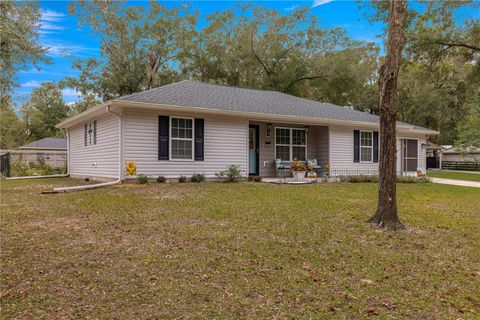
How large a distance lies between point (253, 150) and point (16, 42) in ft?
28.4

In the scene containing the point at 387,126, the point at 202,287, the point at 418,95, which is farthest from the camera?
the point at 418,95

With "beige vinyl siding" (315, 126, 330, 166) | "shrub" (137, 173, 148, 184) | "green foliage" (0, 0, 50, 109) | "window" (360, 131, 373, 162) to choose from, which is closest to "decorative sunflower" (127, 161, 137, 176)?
"shrub" (137, 173, 148, 184)

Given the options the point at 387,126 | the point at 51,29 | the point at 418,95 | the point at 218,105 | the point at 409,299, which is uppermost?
the point at 418,95

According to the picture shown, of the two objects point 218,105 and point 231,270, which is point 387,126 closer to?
point 231,270

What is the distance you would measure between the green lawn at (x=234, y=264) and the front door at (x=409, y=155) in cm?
1096

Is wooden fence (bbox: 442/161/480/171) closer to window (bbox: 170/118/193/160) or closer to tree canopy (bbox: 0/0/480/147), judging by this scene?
tree canopy (bbox: 0/0/480/147)

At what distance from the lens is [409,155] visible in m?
16.7

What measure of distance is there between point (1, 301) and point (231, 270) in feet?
6.18

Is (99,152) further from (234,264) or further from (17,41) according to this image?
(234,264)

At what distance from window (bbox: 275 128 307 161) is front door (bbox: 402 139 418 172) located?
554 cm

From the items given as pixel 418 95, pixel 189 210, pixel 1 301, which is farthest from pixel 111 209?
pixel 418 95

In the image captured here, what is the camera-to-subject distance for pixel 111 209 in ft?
20.5

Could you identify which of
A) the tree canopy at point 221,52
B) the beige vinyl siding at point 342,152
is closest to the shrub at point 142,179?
the beige vinyl siding at point 342,152

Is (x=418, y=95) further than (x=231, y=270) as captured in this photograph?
Yes
